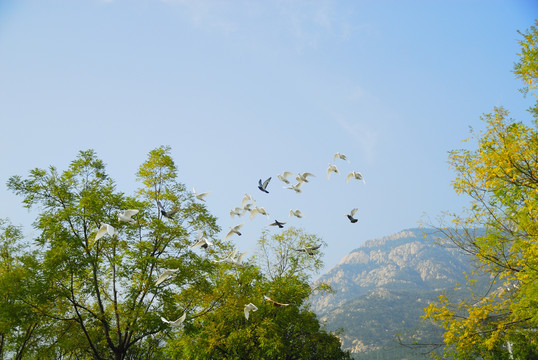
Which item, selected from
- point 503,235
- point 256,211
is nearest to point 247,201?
point 256,211

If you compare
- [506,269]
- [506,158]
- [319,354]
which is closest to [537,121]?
[506,158]

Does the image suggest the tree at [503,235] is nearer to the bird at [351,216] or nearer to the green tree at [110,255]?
the bird at [351,216]

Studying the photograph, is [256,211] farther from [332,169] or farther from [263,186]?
[332,169]

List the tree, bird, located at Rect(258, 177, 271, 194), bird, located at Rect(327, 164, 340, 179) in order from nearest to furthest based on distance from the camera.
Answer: the tree
bird, located at Rect(258, 177, 271, 194)
bird, located at Rect(327, 164, 340, 179)

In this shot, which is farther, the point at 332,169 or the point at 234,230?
the point at 332,169

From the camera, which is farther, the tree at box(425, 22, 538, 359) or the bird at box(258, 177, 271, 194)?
the bird at box(258, 177, 271, 194)

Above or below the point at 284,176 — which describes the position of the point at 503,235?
below

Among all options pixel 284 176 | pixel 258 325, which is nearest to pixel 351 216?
pixel 284 176

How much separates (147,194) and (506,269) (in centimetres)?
1515

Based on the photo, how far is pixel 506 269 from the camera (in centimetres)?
1073

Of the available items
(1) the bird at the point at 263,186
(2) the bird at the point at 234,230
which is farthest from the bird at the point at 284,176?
(2) the bird at the point at 234,230

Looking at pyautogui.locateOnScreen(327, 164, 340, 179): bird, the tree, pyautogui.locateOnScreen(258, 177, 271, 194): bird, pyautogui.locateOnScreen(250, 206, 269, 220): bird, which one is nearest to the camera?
the tree

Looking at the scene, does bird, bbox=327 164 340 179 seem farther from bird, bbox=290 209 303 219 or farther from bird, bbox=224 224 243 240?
bird, bbox=224 224 243 240

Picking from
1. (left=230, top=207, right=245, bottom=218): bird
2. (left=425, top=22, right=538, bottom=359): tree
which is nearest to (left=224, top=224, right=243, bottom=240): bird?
(left=230, top=207, right=245, bottom=218): bird
